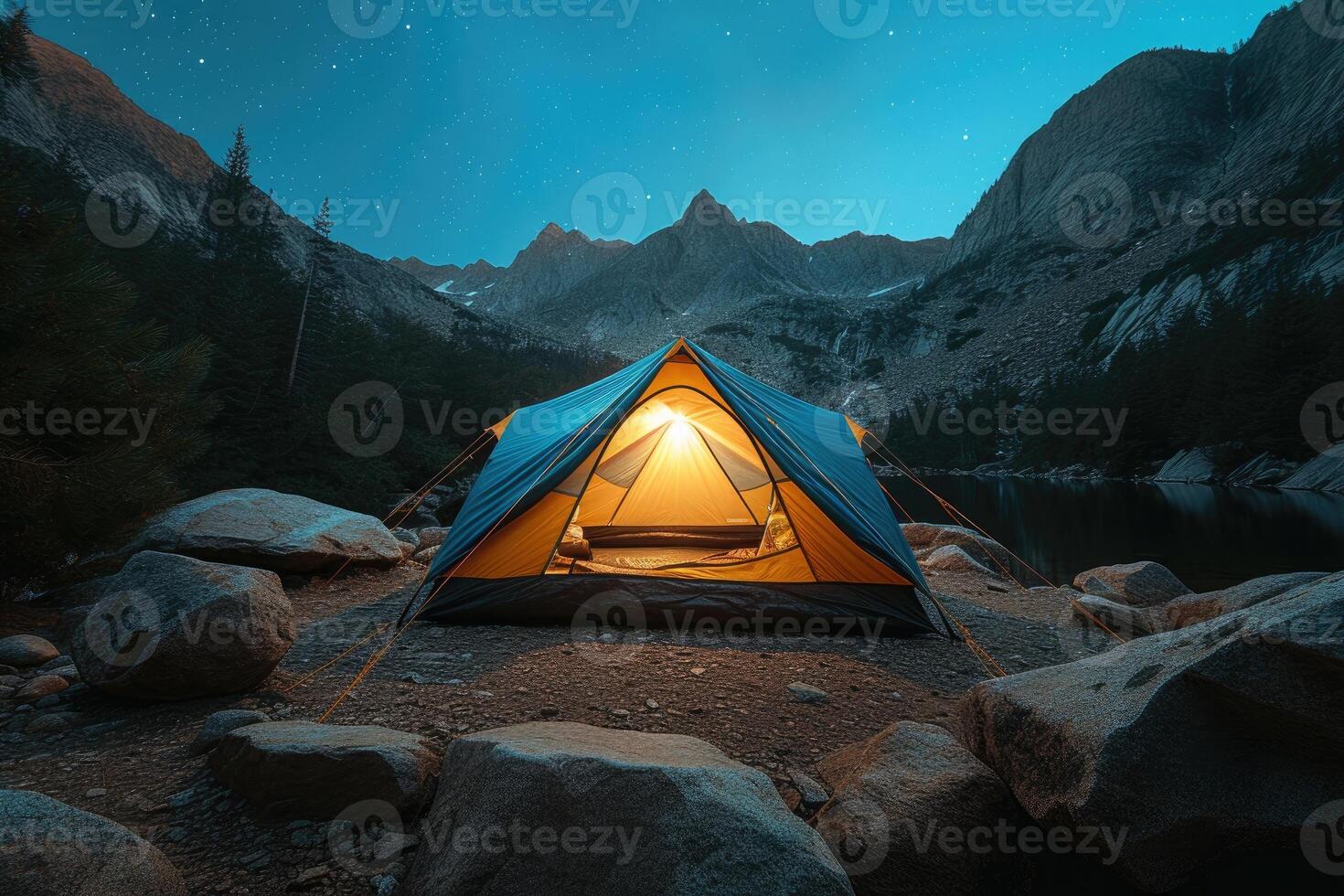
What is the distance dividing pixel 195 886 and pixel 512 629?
330 centimetres

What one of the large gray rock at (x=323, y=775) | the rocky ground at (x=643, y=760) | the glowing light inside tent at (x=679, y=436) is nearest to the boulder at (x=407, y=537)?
the glowing light inside tent at (x=679, y=436)

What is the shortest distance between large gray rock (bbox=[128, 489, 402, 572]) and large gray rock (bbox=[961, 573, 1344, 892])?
25.9ft

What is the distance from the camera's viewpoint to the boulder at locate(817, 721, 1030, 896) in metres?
2.30

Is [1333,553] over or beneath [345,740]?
beneath

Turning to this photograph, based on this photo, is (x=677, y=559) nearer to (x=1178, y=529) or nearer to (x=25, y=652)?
(x=25, y=652)

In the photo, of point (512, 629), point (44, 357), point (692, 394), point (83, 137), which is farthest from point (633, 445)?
point (83, 137)

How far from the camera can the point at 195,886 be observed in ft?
6.77

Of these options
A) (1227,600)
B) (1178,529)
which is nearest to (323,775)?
(1227,600)

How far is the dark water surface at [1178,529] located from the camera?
11539 mm

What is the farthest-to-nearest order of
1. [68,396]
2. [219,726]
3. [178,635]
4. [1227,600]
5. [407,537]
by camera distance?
[407,537], [1227,600], [68,396], [178,635], [219,726]

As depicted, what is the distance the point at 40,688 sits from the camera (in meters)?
3.65

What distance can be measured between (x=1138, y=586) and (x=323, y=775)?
32.5ft

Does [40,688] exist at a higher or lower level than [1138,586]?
higher

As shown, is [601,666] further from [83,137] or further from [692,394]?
[83,137]
